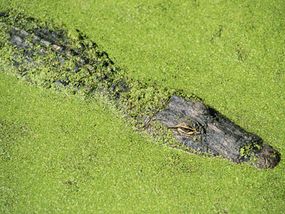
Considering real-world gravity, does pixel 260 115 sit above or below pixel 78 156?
above

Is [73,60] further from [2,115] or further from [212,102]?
[212,102]

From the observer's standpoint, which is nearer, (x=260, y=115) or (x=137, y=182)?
(x=137, y=182)

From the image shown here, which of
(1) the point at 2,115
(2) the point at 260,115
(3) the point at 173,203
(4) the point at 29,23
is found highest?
(2) the point at 260,115

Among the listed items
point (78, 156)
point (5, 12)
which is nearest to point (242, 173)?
point (78, 156)

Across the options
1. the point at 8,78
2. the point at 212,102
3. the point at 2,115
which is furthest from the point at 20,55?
the point at 212,102

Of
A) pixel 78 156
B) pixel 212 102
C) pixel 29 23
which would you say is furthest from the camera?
pixel 29 23

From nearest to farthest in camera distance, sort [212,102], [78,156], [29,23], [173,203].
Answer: [173,203] → [78,156] → [212,102] → [29,23]
